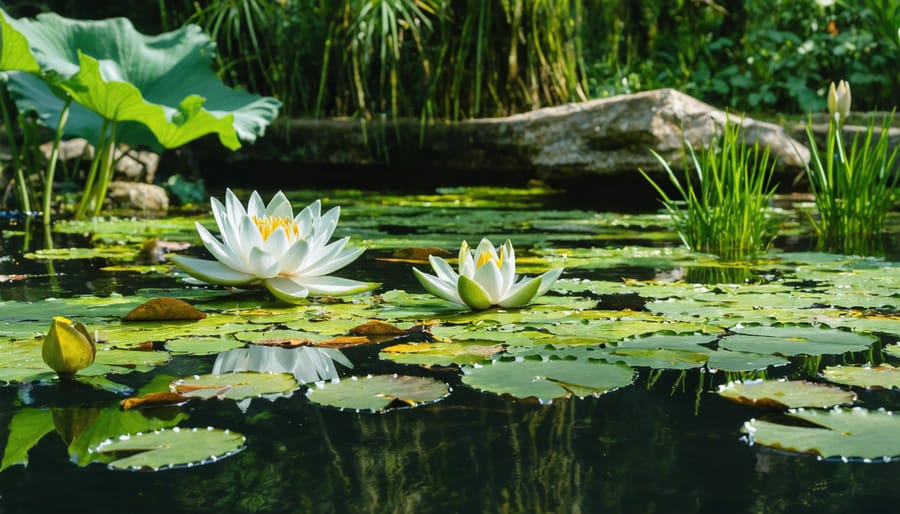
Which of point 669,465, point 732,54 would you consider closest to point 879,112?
point 732,54

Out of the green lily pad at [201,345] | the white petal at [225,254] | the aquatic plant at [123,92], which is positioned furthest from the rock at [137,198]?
the green lily pad at [201,345]

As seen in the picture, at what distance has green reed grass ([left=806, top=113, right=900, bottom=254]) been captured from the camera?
2904 millimetres

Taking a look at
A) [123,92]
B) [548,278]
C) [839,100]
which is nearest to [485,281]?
[548,278]

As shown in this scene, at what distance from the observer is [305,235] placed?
192 cm

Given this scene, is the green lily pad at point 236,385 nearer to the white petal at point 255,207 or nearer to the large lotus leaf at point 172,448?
the large lotus leaf at point 172,448

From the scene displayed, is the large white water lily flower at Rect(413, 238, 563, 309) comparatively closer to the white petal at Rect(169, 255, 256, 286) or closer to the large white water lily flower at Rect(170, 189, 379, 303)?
the large white water lily flower at Rect(170, 189, 379, 303)

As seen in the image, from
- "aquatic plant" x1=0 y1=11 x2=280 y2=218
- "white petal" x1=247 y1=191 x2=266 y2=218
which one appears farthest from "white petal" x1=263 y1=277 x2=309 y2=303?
"aquatic plant" x1=0 y1=11 x2=280 y2=218

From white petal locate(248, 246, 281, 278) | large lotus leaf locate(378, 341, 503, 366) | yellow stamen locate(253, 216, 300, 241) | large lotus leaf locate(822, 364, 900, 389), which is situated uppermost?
yellow stamen locate(253, 216, 300, 241)

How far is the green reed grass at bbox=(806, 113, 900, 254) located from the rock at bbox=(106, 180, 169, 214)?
2.95 meters

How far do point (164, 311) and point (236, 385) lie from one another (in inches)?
20.1

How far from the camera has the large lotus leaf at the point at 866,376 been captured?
49.1 inches

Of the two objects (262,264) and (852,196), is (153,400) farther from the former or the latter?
(852,196)

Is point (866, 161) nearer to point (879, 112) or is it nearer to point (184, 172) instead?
point (879, 112)

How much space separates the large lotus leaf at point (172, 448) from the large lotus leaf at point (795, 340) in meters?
0.79
